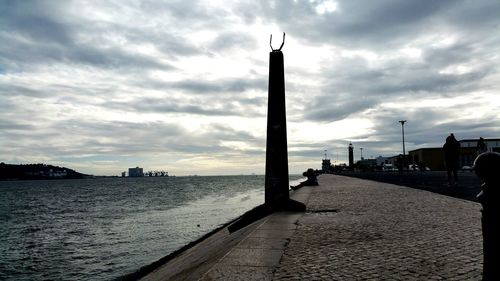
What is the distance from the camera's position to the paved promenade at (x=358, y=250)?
448cm

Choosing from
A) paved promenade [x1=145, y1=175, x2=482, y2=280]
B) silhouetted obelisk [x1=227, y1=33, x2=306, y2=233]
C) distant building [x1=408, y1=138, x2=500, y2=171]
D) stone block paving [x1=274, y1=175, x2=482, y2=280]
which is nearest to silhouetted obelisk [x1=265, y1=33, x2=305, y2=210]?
silhouetted obelisk [x1=227, y1=33, x2=306, y2=233]

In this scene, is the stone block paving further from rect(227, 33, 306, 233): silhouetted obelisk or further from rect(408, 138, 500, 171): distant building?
rect(408, 138, 500, 171): distant building

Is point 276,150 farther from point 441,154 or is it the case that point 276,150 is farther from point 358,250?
point 441,154

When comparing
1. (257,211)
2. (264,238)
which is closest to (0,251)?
(257,211)

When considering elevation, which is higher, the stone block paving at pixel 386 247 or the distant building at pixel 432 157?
the distant building at pixel 432 157

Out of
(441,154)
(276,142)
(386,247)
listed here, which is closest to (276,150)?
(276,142)

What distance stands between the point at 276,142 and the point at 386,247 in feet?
17.6

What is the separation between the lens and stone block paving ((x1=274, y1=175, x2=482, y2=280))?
4508 millimetres

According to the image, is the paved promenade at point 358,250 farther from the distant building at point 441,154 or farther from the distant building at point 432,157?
the distant building at point 432,157

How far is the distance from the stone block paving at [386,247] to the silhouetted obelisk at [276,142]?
4.81ft

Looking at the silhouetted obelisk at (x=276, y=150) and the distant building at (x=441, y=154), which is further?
the distant building at (x=441, y=154)

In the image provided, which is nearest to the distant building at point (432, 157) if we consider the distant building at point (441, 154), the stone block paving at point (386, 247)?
the distant building at point (441, 154)

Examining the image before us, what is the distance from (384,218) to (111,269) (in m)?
8.58

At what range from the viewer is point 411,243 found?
6.13m
